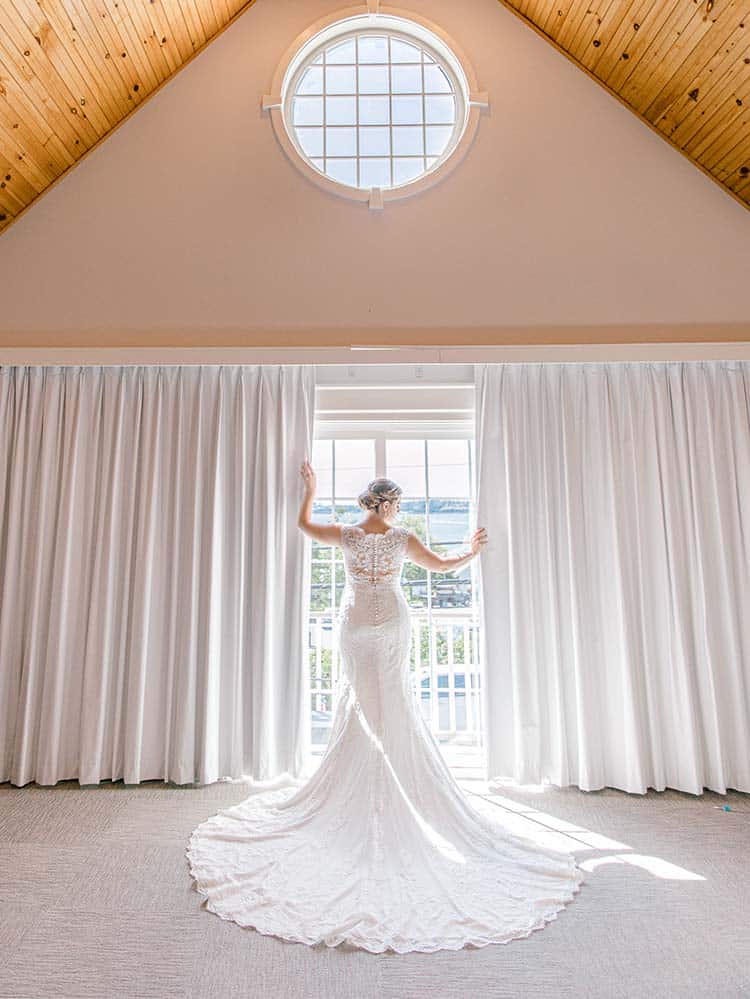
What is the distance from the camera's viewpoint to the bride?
202cm

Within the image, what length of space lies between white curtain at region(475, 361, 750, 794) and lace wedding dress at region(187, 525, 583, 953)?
0.79 metres

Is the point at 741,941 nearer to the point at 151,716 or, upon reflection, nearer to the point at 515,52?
the point at 151,716

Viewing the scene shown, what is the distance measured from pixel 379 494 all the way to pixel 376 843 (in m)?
1.53

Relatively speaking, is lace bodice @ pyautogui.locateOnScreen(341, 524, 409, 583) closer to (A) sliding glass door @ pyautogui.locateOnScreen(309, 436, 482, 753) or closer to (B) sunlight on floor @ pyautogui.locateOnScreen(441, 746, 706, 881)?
(A) sliding glass door @ pyautogui.locateOnScreen(309, 436, 482, 753)

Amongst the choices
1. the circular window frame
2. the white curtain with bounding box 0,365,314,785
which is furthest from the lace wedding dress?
the circular window frame

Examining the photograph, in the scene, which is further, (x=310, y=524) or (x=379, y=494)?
(x=310, y=524)

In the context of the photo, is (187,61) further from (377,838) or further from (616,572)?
(377,838)

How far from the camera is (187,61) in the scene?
361 centimetres

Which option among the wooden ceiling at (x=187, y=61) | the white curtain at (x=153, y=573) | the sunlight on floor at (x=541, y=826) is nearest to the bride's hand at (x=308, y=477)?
the white curtain at (x=153, y=573)

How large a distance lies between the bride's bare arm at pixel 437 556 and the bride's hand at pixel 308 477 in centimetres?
65

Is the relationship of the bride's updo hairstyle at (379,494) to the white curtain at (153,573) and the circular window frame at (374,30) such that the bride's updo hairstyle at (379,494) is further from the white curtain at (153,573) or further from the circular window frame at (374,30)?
the circular window frame at (374,30)

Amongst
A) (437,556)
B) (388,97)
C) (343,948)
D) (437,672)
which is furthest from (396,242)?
(343,948)

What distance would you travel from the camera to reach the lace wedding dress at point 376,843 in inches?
79.3

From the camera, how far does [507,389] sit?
11.9 feet
